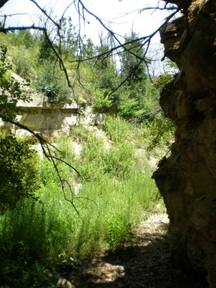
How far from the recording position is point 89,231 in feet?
19.1

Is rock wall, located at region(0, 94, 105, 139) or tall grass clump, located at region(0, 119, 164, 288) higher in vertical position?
rock wall, located at region(0, 94, 105, 139)

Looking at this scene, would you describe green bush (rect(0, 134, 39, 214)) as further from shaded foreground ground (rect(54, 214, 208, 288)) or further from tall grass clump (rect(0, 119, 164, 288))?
shaded foreground ground (rect(54, 214, 208, 288))

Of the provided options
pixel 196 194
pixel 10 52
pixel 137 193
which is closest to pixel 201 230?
pixel 196 194

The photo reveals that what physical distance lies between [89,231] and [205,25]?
13.1ft

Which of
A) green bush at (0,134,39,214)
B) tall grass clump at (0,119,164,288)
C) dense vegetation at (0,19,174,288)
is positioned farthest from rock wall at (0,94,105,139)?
green bush at (0,134,39,214)

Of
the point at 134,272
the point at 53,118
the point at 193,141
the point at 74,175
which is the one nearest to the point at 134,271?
the point at 134,272

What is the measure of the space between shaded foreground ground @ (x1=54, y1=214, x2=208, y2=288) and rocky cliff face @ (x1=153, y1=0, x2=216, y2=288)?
10.4 inches

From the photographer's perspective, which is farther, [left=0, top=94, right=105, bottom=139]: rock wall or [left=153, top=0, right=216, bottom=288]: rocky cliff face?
[left=0, top=94, right=105, bottom=139]: rock wall

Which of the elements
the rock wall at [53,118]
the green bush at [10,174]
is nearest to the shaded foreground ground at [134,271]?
the green bush at [10,174]

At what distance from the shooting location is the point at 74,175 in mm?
11086

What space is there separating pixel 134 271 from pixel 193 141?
234 centimetres

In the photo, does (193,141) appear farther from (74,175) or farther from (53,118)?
(53,118)

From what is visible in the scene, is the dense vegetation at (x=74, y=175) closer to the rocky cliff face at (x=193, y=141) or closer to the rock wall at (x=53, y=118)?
the rock wall at (x=53, y=118)

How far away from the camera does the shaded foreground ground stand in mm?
4535
